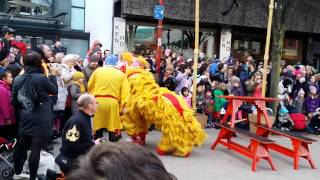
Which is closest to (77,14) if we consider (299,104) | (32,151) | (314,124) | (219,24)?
(219,24)

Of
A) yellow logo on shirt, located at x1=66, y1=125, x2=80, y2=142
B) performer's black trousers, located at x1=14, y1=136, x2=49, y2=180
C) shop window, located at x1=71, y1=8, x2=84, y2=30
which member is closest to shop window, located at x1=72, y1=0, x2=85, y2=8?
shop window, located at x1=71, y1=8, x2=84, y2=30

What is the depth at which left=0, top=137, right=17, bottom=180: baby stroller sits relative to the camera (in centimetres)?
579

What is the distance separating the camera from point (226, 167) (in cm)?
760

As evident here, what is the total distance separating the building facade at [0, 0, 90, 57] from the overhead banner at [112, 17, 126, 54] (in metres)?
0.92

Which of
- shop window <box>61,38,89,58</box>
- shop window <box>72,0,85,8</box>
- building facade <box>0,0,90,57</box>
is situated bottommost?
shop window <box>61,38,89,58</box>

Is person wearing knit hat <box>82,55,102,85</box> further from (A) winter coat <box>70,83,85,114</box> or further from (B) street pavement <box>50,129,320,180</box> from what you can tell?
(B) street pavement <box>50,129,320,180</box>

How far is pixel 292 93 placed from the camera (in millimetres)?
12719

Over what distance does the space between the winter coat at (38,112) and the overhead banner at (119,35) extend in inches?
375

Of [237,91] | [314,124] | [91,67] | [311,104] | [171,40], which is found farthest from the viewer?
[171,40]

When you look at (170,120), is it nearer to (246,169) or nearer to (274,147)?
(246,169)

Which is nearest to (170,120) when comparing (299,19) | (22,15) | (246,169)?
(246,169)

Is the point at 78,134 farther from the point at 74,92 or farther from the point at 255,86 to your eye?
the point at 255,86

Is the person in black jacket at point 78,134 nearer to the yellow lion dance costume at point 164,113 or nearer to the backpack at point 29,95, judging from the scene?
the backpack at point 29,95

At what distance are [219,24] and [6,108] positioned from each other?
39.9 ft
